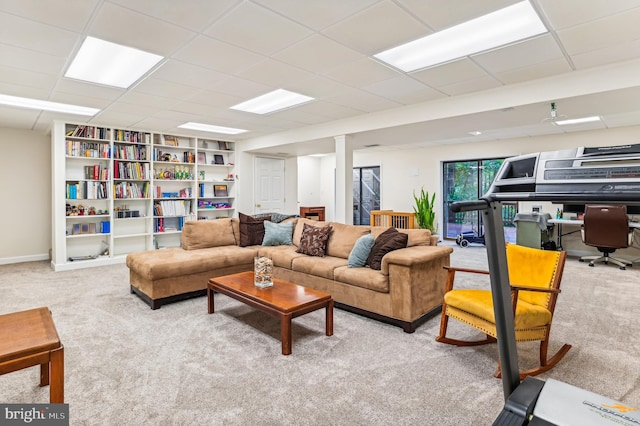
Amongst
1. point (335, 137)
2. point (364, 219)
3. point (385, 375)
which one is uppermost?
point (335, 137)

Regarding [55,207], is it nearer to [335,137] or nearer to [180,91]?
[180,91]

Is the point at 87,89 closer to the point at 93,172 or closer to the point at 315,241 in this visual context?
the point at 93,172

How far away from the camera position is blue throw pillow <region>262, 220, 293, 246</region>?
4668 millimetres

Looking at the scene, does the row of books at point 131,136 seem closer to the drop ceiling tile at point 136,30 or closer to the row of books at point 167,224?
the row of books at point 167,224

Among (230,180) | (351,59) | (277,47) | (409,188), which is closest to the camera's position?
(277,47)

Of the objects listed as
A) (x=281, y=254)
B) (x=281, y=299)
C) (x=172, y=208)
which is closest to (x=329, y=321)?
(x=281, y=299)

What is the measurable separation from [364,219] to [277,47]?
744 centimetres

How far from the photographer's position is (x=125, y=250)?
605cm

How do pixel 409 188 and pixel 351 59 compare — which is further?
pixel 409 188

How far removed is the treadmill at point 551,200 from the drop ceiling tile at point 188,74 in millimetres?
2834

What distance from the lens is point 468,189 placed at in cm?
795

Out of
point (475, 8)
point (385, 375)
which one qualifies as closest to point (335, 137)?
point (475, 8)

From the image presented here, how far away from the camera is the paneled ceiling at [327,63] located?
7.13 feet

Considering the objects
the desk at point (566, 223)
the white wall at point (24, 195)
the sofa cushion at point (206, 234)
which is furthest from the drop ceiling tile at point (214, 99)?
the desk at point (566, 223)
